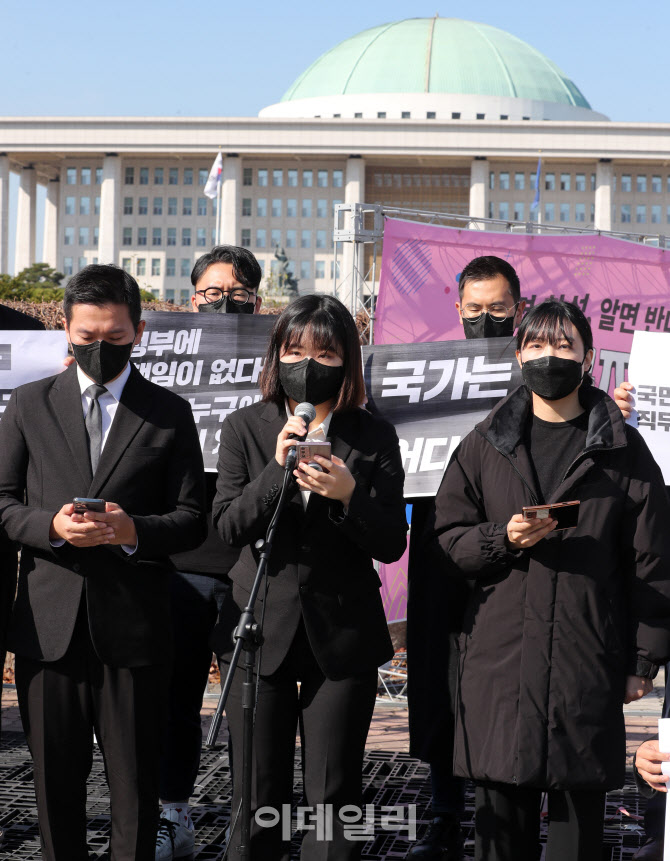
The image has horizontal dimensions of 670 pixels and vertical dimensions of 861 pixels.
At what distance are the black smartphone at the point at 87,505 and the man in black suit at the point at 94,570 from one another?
0.52 feet

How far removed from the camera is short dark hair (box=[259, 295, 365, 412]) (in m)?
3.80

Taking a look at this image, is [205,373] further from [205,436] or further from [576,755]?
[576,755]

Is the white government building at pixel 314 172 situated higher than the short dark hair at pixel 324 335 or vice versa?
the white government building at pixel 314 172

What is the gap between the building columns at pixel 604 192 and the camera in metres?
87.1

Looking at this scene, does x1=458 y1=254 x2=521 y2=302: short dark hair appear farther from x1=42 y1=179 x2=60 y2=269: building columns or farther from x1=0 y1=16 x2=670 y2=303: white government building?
x1=42 y1=179 x2=60 y2=269: building columns

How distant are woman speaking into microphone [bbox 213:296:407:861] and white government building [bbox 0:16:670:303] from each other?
260ft

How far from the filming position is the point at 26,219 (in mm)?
95562

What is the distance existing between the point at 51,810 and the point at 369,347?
2.90 metres

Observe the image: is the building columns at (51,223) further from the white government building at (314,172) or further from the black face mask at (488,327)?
the black face mask at (488,327)

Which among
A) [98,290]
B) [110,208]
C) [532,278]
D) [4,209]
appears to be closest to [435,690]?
[98,290]

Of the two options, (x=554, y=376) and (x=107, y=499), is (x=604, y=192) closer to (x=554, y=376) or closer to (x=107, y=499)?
(x=554, y=376)

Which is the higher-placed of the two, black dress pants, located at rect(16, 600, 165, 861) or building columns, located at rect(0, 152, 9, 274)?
building columns, located at rect(0, 152, 9, 274)

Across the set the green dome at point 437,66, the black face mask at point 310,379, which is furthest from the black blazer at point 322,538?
the green dome at point 437,66

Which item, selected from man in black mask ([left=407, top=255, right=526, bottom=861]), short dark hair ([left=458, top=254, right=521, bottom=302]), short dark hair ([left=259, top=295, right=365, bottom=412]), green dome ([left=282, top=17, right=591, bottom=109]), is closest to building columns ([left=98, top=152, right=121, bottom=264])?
green dome ([left=282, top=17, right=591, bottom=109])
